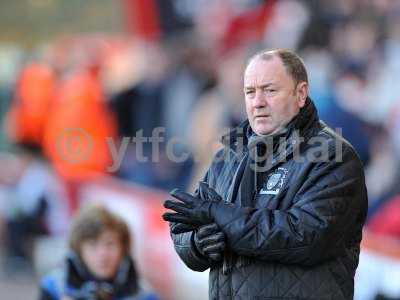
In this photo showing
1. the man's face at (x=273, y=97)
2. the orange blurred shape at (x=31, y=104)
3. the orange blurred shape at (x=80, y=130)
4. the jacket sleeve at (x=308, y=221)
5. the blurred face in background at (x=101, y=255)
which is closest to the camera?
the jacket sleeve at (x=308, y=221)

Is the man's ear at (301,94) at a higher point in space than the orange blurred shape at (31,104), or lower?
lower

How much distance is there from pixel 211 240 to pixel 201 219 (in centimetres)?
8

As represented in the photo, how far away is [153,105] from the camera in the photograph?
811 centimetres

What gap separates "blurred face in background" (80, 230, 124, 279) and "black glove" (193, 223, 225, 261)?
1588mm

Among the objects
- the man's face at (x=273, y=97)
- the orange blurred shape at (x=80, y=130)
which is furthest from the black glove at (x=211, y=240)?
the orange blurred shape at (x=80, y=130)

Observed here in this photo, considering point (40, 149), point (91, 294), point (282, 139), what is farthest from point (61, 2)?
point (282, 139)

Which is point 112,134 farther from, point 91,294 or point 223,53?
point 91,294

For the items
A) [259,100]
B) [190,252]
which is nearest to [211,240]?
[190,252]

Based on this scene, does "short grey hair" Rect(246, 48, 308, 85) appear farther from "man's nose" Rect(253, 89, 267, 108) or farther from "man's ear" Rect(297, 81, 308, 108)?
"man's nose" Rect(253, 89, 267, 108)

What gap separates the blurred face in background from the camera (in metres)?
4.72

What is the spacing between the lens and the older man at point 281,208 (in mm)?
3098

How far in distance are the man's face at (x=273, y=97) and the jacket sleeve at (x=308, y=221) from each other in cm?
20

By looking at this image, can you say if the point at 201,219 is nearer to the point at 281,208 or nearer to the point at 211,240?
the point at 211,240

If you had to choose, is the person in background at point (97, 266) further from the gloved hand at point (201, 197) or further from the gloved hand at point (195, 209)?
the gloved hand at point (195, 209)
